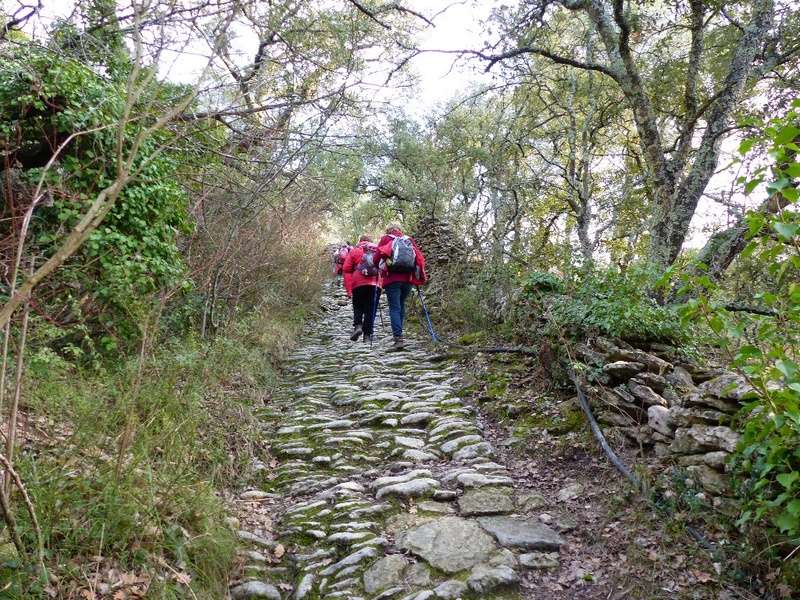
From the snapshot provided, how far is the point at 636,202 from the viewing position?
34.4 ft

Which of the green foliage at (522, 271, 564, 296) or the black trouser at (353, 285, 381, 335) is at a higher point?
the green foliage at (522, 271, 564, 296)

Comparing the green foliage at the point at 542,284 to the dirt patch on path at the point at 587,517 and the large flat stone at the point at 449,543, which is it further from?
the large flat stone at the point at 449,543

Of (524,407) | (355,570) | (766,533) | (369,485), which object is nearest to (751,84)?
(524,407)

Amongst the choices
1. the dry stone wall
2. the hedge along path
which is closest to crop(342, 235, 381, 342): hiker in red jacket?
the hedge along path

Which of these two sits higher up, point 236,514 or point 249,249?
point 249,249

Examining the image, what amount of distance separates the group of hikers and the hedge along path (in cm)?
231

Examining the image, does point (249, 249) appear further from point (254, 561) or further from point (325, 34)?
point (254, 561)

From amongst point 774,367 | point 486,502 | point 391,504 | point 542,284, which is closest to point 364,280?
point 542,284

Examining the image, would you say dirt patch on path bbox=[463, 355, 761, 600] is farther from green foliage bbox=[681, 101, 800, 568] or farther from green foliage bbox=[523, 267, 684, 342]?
green foliage bbox=[523, 267, 684, 342]

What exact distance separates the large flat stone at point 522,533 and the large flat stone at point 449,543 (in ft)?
0.28

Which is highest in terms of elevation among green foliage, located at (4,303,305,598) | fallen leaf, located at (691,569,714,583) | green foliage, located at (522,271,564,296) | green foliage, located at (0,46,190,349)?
green foliage, located at (0,46,190,349)

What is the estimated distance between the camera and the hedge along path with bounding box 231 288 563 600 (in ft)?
10.2

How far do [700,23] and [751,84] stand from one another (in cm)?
108

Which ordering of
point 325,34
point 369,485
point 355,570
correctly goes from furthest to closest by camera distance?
point 325,34, point 369,485, point 355,570
